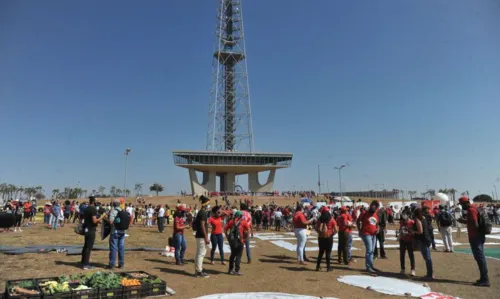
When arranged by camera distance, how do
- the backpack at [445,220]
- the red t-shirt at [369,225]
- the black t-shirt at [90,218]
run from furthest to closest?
the backpack at [445,220] < the black t-shirt at [90,218] < the red t-shirt at [369,225]

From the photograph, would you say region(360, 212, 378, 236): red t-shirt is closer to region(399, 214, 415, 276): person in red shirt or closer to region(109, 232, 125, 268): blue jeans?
region(399, 214, 415, 276): person in red shirt

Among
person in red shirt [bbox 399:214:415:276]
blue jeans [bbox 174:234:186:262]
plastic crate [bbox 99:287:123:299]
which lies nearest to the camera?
plastic crate [bbox 99:287:123:299]

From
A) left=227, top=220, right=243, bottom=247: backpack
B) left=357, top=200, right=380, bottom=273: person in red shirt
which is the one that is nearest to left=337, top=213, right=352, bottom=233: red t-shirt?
left=357, top=200, right=380, bottom=273: person in red shirt

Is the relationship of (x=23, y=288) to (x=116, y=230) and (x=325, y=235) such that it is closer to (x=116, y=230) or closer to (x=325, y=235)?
(x=116, y=230)

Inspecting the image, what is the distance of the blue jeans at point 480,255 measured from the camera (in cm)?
742

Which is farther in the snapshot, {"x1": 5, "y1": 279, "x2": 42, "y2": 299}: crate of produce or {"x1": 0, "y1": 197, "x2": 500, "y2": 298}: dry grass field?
{"x1": 0, "y1": 197, "x2": 500, "y2": 298}: dry grass field

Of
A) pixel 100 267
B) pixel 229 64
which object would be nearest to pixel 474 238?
pixel 100 267

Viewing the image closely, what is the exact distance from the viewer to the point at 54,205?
829 inches

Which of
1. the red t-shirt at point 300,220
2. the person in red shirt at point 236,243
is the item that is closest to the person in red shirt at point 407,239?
the red t-shirt at point 300,220

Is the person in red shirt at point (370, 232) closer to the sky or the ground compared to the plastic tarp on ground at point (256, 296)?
closer to the sky

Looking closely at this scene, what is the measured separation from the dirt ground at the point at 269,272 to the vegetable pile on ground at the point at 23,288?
64.7 inches

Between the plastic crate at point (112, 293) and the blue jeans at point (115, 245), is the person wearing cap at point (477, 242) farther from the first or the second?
the blue jeans at point (115, 245)

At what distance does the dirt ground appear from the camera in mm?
7074

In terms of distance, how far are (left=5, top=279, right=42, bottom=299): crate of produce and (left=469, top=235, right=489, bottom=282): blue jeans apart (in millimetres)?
9131
